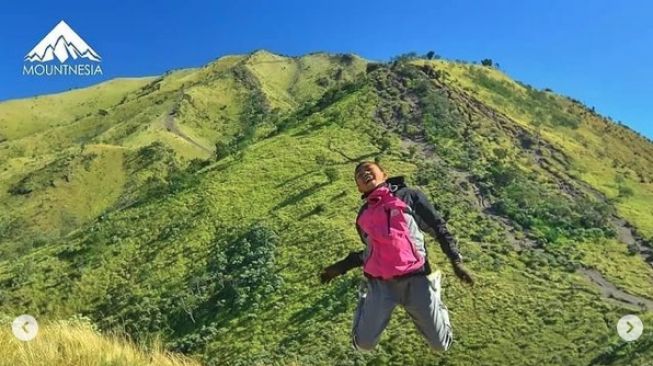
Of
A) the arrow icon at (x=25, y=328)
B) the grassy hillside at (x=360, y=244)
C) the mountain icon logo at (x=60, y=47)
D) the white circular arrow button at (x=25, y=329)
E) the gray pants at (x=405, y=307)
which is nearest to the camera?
the gray pants at (x=405, y=307)

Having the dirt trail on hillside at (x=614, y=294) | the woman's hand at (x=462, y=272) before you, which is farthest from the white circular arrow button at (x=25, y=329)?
the dirt trail on hillside at (x=614, y=294)

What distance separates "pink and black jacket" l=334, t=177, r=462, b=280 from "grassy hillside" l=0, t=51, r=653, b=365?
48.4 ft

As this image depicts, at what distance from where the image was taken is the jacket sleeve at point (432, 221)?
6688 millimetres

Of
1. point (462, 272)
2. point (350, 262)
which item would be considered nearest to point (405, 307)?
point (462, 272)

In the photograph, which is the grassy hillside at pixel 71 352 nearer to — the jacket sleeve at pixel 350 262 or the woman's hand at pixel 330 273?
the woman's hand at pixel 330 273

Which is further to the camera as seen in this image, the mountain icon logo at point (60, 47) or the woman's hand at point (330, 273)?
the mountain icon logo at point (60, 47)

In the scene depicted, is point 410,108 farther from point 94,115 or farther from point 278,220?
point 94,115

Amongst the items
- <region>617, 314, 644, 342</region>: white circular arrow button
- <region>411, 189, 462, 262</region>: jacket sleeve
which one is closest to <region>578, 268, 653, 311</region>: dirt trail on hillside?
<region>617, 314, 644, 342</region>: white circular arrow button

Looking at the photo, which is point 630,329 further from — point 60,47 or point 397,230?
point 60,47

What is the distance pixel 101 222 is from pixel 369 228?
60349 millimetres

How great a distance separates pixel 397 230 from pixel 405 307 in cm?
73

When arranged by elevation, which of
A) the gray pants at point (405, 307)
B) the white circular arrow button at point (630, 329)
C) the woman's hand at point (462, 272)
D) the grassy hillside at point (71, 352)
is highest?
the white circular arrow button at point (630, 329)

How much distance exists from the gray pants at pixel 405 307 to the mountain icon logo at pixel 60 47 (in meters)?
104

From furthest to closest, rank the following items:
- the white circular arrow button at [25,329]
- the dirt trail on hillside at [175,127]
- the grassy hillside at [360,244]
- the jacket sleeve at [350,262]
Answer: the dirt trail on hillside at [175,127], the grassy hillside at [360,244], the jacket sleeve at [350,262], the white circular arrow button at [25,329]
